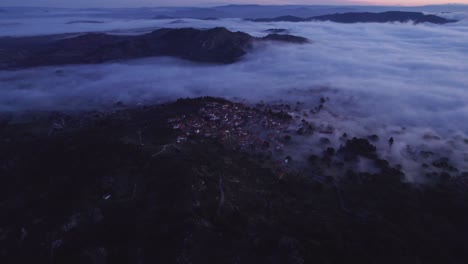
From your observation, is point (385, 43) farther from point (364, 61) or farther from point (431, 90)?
point (431, 90)

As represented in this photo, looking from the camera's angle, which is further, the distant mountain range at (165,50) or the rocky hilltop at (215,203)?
the distant mountain range at (165,50)

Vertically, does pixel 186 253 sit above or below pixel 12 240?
above

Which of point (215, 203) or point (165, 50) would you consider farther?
point (165, 50)

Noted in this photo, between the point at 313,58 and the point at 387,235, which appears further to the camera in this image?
the point at 313,58

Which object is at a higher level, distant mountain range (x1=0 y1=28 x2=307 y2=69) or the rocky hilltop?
distant mountain range (x1=0 y1=28 x2=307 y2=69)

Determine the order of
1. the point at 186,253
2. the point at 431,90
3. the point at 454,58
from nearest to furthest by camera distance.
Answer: the point at 186,253 < the point at 431,90 < the point at 454,58

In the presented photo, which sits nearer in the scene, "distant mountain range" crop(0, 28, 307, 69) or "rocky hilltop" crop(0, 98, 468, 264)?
"rocky hilltop" crop(0, 98, 468, 264)

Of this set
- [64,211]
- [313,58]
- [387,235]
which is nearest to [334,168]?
[387,235]

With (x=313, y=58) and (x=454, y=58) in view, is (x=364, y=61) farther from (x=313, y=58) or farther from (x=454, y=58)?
(x=454, y=58)

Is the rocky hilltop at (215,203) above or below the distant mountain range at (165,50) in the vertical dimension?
below

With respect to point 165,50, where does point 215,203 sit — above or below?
below

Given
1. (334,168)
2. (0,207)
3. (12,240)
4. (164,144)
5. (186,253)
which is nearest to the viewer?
(186,253)
